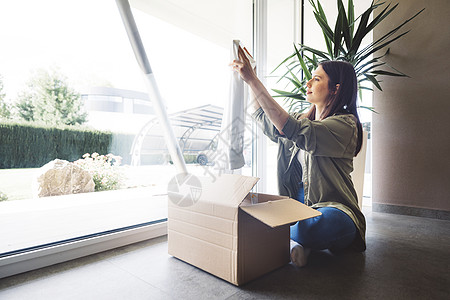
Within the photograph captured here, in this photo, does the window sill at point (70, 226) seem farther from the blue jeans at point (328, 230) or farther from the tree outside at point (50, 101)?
the blue jeans at point (328, 230)

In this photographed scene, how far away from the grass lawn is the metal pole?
0.63 metres

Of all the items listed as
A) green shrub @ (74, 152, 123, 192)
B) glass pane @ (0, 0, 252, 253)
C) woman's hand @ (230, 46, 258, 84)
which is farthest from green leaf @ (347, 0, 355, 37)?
green shrub @ (74, 152, 123, 192)

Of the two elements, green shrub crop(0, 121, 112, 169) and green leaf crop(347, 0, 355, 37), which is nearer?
green shrub crop(0, 121, 112, 169)

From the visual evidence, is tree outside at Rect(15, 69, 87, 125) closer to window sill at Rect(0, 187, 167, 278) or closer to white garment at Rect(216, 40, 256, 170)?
window sill at Rect(0, 187, 167, 278)

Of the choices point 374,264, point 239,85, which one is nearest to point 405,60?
point 239,85

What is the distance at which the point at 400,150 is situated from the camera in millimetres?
2256

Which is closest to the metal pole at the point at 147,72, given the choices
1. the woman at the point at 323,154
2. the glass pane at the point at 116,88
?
the glass pane at the point at 116,88

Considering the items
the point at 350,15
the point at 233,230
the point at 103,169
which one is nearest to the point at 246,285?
the point at 233,230

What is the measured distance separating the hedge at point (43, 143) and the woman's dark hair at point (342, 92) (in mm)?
1194

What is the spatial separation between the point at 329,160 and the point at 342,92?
35cm

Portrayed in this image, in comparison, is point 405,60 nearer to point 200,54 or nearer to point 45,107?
point 200,54

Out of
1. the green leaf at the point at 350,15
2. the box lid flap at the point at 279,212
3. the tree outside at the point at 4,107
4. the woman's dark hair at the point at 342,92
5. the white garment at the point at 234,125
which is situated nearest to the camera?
the box lid flap at the point at 279,212

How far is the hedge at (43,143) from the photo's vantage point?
1056 mm

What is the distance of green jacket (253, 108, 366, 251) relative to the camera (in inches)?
42.4
